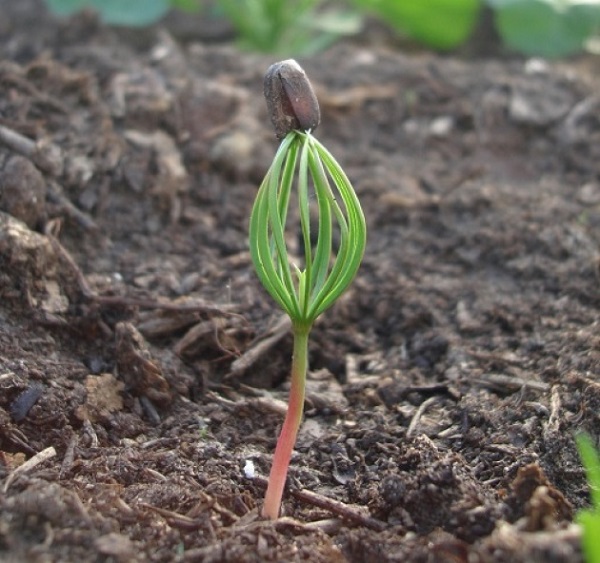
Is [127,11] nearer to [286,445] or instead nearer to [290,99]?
[290,99]

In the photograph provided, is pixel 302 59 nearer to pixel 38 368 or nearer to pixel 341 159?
pixel 341 159

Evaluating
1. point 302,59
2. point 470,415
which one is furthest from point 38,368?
point 302,59

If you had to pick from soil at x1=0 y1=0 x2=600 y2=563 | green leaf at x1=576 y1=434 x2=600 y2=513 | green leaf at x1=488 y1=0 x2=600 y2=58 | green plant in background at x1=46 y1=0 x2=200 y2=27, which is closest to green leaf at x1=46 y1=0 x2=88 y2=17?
green plant in background at x1=46 y1=0 x2=200 y2=27

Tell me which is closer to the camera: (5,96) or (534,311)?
(534,311)

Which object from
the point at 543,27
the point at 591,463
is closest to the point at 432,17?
the point at 543,27

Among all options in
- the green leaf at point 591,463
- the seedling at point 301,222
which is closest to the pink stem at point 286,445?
the seedling at point 301,222

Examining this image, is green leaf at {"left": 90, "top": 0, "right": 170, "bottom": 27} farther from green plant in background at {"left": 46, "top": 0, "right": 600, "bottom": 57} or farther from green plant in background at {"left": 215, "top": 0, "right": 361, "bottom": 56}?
green plant in background at {"left": 215, "top": 0, "right": 361, "bottom": 56}
